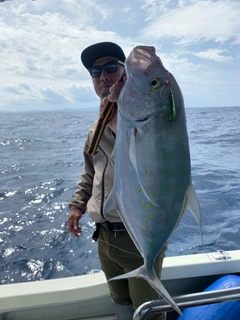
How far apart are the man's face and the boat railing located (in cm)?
128

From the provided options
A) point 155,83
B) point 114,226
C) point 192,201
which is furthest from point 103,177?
point 155,83

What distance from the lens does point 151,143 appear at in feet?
3.54

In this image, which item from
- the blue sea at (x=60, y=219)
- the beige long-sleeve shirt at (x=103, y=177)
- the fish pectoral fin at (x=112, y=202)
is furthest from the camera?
the blue sea at (x=60, y=219)

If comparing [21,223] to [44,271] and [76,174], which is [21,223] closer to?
[44,271]

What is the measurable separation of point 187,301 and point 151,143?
942mm

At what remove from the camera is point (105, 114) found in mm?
1616

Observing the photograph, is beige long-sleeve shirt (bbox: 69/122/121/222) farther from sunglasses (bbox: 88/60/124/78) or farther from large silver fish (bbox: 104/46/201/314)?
large silver fish (bbox: 104/46/201/314)

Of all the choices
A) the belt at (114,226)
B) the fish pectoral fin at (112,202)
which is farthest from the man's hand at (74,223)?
the fish pectoral fin at (112,202)

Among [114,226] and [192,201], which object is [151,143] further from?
[114,226]

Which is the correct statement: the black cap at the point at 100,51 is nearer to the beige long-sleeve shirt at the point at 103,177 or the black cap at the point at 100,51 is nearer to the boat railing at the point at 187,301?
the beige long-sleeve shirt at the point at 103,177

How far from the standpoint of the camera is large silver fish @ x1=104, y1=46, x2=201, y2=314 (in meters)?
1.08

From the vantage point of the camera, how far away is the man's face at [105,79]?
1898mm

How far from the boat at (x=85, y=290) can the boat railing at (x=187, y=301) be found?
42.5 inches

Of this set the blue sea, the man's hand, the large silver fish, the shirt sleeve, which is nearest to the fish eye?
the large silver fish
